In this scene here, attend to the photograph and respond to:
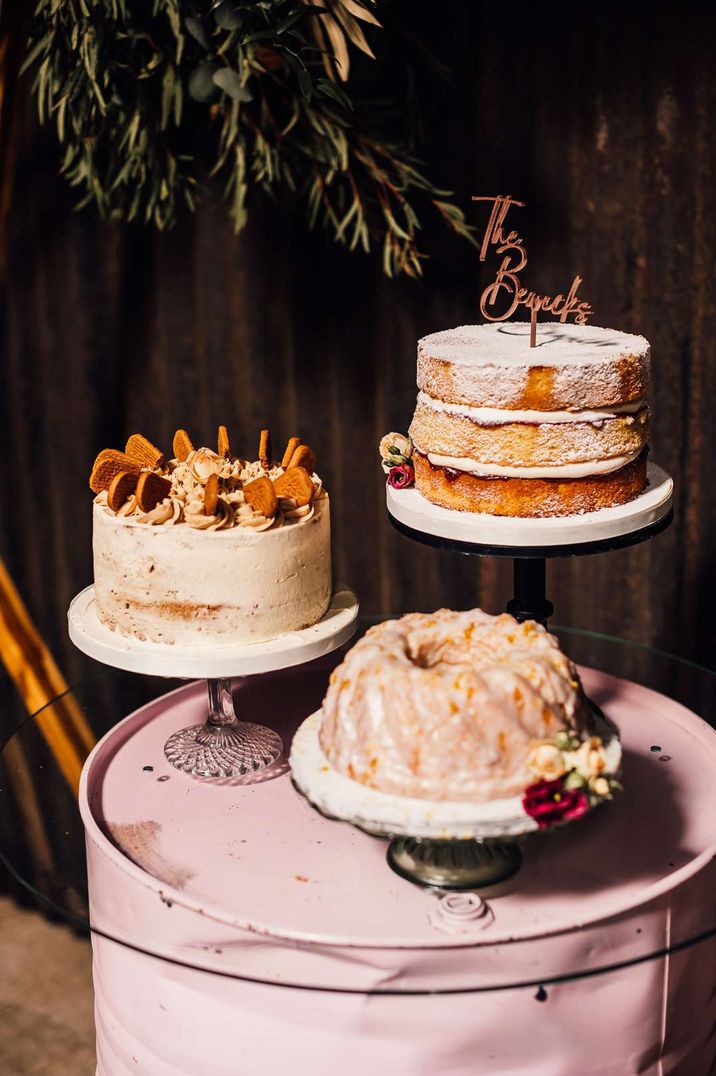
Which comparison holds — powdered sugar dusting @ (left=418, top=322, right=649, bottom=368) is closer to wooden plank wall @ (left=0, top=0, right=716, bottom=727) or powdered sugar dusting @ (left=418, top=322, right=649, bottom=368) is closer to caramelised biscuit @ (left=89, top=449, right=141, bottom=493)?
caramelised biscuit @ (left=89, top=449, right=141, bottom=493)

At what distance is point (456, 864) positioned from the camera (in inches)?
53.7

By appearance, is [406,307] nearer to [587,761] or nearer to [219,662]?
[219,662]

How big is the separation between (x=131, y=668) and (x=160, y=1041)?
42 cm

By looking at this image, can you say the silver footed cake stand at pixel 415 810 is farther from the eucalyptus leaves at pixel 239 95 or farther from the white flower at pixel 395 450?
the eucalyptus leaves at pixel 239 95

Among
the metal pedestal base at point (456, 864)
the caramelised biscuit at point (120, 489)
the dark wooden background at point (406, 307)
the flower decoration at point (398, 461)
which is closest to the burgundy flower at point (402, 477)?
the flower decoration at point (398, 461)

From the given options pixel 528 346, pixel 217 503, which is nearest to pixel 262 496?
pixel 217 503

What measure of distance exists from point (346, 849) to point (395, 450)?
561 millimetres

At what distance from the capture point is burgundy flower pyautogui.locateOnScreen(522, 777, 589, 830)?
1.15 metres

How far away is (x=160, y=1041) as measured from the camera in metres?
1.39

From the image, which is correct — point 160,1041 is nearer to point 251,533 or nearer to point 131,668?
point 131,668

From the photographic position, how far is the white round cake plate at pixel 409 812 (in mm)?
1147

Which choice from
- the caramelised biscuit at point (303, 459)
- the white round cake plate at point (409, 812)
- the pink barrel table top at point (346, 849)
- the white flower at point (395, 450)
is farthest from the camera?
the white flower at point (395, 450)

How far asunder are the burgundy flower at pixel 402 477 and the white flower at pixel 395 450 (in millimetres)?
14

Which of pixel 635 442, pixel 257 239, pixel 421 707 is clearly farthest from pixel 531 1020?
pixel 257 239
